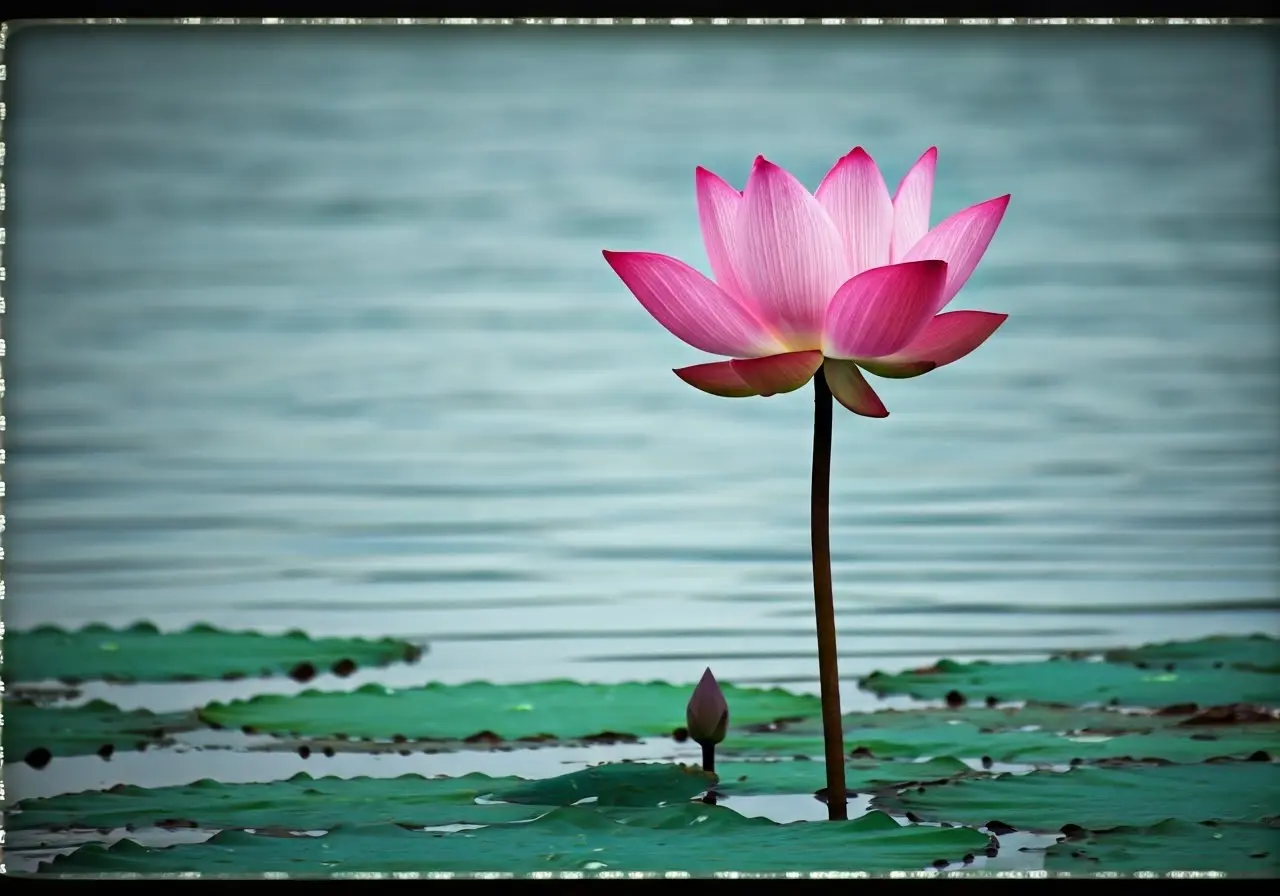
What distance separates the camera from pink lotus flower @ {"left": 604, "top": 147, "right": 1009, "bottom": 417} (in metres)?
0.97

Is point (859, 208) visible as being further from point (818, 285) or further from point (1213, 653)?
point (1213, 653)

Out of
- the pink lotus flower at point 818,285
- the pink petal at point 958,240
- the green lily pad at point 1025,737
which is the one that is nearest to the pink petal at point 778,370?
the pink lotus flower at point 818,285

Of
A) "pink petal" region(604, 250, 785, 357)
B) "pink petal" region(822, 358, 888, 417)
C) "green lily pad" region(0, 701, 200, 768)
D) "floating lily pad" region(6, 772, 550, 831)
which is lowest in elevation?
"floating lily pad" region(6, 772, 550, 831)

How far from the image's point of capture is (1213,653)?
1.42 m

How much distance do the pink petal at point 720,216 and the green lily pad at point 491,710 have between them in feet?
1.75

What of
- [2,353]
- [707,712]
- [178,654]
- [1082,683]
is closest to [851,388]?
[707,712]

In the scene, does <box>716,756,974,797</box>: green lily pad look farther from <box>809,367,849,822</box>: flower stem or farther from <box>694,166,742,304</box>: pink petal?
<box>694,166,742,304</box>: pink petal

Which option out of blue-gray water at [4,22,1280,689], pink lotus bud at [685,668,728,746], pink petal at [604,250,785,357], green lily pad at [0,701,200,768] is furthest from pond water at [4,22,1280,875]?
pink petal at [604,250,785,357]

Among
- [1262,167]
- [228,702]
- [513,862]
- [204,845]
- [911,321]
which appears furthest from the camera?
[1262,167]

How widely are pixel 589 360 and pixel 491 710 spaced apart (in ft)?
1.34

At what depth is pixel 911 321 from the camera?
0.97 m

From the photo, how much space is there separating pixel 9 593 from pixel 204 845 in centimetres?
40

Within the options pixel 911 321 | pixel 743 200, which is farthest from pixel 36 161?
pixel 911 321

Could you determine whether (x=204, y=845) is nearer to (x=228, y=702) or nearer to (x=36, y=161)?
(x=228, y=702)
